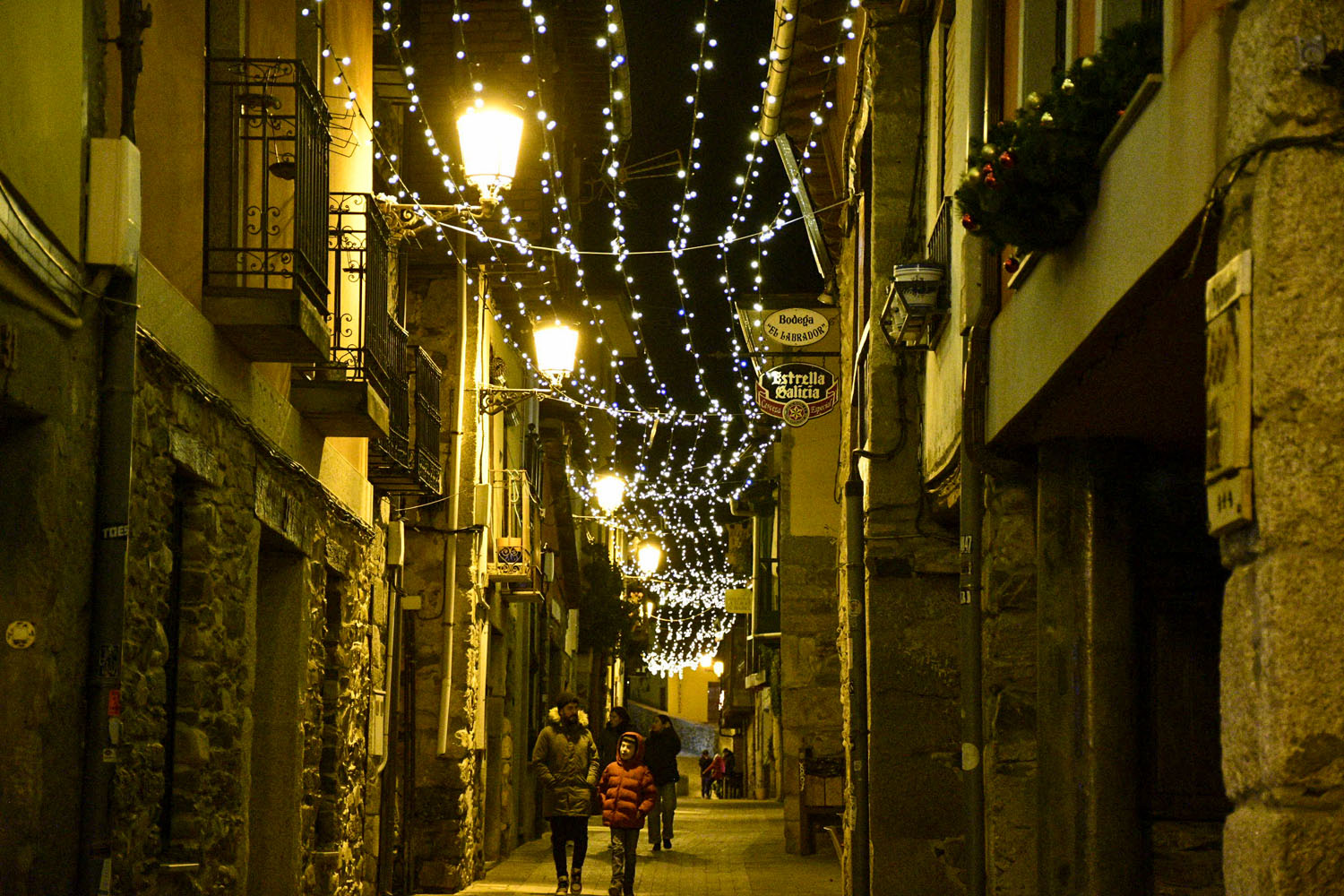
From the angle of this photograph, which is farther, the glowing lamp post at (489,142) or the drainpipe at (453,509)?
the drainpipe at (453,509)

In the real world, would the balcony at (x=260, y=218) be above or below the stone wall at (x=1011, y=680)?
above

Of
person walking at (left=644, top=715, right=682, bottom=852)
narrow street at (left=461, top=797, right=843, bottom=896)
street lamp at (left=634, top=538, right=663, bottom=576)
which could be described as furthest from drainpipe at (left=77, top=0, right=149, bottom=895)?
street lamp at (left=634, top=538, right=663, bottom=576)

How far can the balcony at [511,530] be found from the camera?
56.7 feet

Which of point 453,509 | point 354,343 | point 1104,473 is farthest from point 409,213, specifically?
point 1104,473

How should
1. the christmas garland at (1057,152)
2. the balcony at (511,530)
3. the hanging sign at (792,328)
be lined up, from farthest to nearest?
the balcony at (511,530), the hanging sign at (792,328), the christmas garland at (1057,152)

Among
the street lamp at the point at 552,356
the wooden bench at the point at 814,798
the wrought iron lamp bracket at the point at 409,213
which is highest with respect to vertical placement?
the wrought iron lamp bracket at the point at 409,213

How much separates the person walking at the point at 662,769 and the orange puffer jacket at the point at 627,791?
382cm

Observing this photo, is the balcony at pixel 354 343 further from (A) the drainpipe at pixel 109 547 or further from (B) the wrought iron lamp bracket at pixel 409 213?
(A) the drainpipe at pixel 109 547

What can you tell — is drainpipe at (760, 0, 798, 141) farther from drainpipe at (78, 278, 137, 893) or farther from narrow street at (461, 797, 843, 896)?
drainpipe at (78, 278, 137, 893)

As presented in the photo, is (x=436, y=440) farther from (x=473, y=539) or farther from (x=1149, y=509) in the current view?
(x=1149, y=509)

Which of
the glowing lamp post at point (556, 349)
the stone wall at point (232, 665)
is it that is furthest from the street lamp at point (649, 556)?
the stone wall at point (232, 665)

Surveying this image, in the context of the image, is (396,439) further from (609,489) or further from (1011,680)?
(609,489)

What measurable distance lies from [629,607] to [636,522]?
3983mm

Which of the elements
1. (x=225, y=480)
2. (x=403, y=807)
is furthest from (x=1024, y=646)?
(x=403, y=807)
